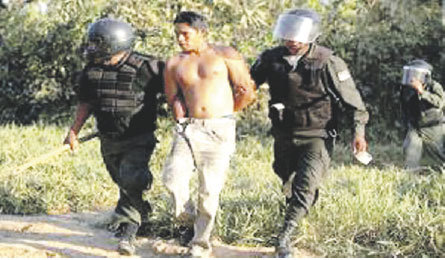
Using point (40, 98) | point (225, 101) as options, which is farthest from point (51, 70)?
point (225, 101)

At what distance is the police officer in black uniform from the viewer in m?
4.63

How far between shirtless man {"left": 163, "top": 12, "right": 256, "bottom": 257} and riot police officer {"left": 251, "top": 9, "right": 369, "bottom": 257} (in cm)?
24

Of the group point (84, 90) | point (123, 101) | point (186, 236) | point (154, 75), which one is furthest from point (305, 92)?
point (84, 90)

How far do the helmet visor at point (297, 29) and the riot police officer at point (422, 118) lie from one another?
3004 mm

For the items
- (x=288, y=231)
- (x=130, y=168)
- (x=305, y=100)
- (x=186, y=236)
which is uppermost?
(x=305, y=100)

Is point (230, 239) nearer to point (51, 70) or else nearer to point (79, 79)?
point (79, 79)

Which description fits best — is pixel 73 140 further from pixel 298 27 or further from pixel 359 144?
pixel 359 144

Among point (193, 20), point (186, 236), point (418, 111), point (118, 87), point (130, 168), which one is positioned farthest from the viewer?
point (418, 111)

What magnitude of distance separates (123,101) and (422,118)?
385cm

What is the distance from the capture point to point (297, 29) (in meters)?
4.46

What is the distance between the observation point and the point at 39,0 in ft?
35.6

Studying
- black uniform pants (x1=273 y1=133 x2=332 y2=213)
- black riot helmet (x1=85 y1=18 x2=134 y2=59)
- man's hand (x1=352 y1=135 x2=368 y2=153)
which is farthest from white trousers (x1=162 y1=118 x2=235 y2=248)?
man's hand (x1=352 y1=135 x2=368 y2=153)

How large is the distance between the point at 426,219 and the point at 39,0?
25.3ft

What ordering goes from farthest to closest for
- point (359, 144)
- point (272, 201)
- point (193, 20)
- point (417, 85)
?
1. point (417, 85)
2. point (272, 201)
3. point (359, 144)
4. point (193, 20)
